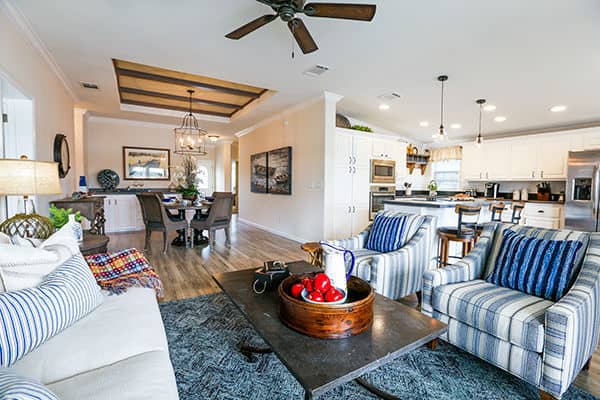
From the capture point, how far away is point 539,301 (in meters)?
1.72

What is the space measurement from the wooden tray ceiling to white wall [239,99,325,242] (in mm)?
825

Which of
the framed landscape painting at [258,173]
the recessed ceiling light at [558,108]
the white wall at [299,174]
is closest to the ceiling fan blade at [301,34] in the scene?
the white wall at [299,174]

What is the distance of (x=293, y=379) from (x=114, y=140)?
7642 millimetres

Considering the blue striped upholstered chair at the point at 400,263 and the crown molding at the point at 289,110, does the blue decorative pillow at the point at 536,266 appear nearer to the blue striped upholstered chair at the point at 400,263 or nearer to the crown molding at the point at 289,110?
the blue striped upholstered chair at the point at 400,263

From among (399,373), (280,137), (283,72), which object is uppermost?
(283,72)

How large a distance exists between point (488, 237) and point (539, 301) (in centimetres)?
68

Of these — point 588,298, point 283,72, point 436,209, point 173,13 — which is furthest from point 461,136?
point 173,13

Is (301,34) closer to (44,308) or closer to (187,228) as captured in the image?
(44,308)

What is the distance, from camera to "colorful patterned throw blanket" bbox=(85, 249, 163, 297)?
1844mm

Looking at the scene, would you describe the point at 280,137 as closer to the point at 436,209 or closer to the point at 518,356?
the point at 436,209

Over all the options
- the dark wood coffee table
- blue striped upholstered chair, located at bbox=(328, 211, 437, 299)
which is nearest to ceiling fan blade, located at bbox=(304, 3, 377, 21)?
blue striped upholstered chair, located at bbox=(328, 211, 437, 299)

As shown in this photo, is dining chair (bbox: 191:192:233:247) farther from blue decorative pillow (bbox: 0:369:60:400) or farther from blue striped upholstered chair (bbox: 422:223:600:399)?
blue decorative pillow (bbox: 0:369:60:400)

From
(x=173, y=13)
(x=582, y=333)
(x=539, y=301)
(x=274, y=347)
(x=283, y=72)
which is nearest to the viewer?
(x=274, y=347)

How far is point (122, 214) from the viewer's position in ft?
21.4
